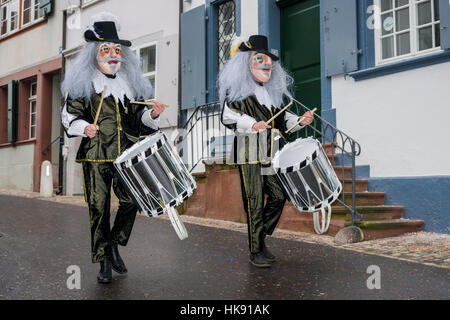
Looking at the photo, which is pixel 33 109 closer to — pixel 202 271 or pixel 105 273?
pixel 202 271

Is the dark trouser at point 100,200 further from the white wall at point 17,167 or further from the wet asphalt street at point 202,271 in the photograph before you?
the white wall at point 17,167

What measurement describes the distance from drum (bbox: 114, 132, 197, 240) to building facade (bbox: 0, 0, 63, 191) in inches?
415

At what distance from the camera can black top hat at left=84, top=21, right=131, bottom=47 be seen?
3.81 m

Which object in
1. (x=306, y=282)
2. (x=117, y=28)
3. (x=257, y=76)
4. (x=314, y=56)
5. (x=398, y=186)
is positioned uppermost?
(x=314, y=56)

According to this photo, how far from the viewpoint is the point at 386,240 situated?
5715mm

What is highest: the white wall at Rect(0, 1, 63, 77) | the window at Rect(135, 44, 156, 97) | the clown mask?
the white wall at Rect(0, 1, 63, 77)

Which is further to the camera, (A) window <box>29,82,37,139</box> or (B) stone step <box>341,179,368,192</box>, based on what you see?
(A) window <box>29,82,37,139</box>

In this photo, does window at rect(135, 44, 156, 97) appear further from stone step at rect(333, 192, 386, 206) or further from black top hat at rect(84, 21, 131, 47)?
black top hat at rect(84, 21, 131, 47)

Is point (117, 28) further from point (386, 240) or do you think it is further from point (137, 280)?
point (386, 240)

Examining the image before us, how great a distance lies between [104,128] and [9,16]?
13.7m

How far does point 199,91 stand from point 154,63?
195 cm

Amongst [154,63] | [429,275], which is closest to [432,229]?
[429,275]

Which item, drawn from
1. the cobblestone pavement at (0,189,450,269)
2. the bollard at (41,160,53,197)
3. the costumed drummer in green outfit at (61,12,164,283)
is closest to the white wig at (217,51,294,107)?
the costumed drummer in green outfit at (61,12,164,283)

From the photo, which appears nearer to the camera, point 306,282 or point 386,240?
point 306,282
